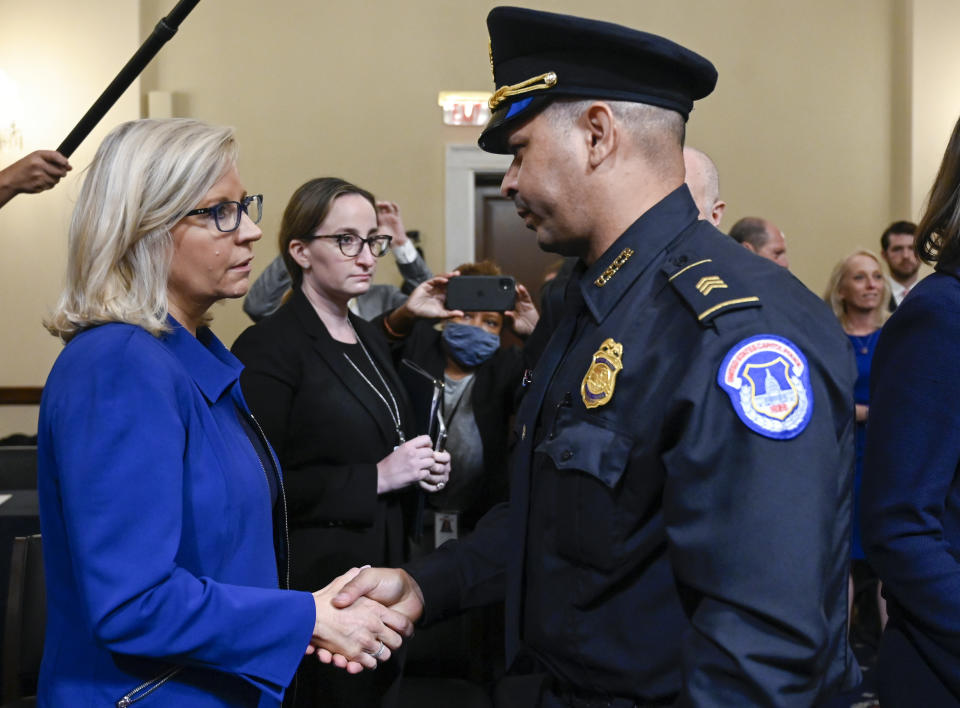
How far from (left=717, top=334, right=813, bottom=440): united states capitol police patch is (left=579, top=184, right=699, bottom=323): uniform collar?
8.3 inches

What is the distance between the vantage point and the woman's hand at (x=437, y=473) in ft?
6.88

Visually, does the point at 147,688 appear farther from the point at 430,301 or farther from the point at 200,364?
the point at 430,301

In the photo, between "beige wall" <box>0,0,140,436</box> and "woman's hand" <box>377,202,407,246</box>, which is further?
"beige wall" <box>0,0,140,436</box>

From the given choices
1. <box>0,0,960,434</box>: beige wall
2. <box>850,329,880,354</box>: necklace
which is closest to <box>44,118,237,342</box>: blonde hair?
<box>850,329,880,354</box>: necklace

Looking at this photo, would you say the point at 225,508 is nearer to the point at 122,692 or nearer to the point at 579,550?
the point at 122,692

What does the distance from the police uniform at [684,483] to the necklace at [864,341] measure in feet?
9.34

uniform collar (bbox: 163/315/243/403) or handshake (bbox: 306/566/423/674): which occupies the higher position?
uniform collar (bbox: 163/315/243/403)

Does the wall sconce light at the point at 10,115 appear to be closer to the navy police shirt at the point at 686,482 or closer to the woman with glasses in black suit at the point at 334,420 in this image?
the woman with glasses in black suit at the point at 334,420

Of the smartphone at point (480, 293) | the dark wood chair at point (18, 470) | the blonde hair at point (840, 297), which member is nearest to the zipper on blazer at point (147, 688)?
the smartphone at point (480, 293)

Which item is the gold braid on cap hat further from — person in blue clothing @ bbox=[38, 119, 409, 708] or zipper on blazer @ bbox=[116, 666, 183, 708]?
zipper on blazer @ bbox=[116, 666, 183, 708]

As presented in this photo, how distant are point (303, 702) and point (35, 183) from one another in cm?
149

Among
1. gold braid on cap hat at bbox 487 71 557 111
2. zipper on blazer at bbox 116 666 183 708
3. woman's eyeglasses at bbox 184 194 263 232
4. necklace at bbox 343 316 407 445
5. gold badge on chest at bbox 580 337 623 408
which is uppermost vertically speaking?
gold braid on cap hat at bbox 487 71 557 111

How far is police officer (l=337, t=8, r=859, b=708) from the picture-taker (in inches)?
33.5

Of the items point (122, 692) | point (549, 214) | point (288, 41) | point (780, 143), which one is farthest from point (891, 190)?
point (122, 692)
